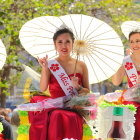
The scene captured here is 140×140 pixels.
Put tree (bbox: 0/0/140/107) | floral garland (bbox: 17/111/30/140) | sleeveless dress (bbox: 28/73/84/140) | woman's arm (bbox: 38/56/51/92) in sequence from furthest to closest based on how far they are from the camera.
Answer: tree (bbox: 0/0/140/107)
woman's arm (bbox: 38/56/51/92)
floral garland (bbox: 17/111/30/140)
sleeveless dress (bbox: 28/73/84/140)

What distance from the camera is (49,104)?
584 centimetres

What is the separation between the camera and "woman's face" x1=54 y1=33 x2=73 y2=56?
6.16 metres

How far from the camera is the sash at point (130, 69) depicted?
621 centimetres

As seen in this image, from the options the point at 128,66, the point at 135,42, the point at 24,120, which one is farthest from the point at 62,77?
the point at 135,42

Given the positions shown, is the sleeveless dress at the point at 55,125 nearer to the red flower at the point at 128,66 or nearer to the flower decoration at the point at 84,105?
the flower decoration at the point at 84,105

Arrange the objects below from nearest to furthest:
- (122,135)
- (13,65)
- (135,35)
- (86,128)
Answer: (122,135)
(86,128)
(135,35)
(13,65)

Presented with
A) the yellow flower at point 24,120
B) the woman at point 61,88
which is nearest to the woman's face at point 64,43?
the woman at point 61,88

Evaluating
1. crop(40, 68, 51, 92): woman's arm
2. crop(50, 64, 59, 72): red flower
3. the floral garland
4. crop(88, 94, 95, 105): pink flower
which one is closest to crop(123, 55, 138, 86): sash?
crop(88, 94, 95, 105): pink flower

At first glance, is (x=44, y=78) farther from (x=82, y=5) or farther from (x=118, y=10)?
(x=118, y=10)

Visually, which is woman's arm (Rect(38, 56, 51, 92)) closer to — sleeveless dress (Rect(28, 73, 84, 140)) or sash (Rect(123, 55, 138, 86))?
sleeveless dress (Rect(28, 73, 84, 140))

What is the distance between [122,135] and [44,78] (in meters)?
1.24

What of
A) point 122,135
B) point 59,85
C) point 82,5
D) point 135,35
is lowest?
point 122,135

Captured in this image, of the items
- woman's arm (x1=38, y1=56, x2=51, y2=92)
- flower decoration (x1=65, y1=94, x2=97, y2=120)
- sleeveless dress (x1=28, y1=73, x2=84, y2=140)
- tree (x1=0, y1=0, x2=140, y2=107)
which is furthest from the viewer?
tree (x1=0, y1=0, x2=140, y2=107)

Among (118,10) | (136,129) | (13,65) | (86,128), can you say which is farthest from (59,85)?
(118,10)
